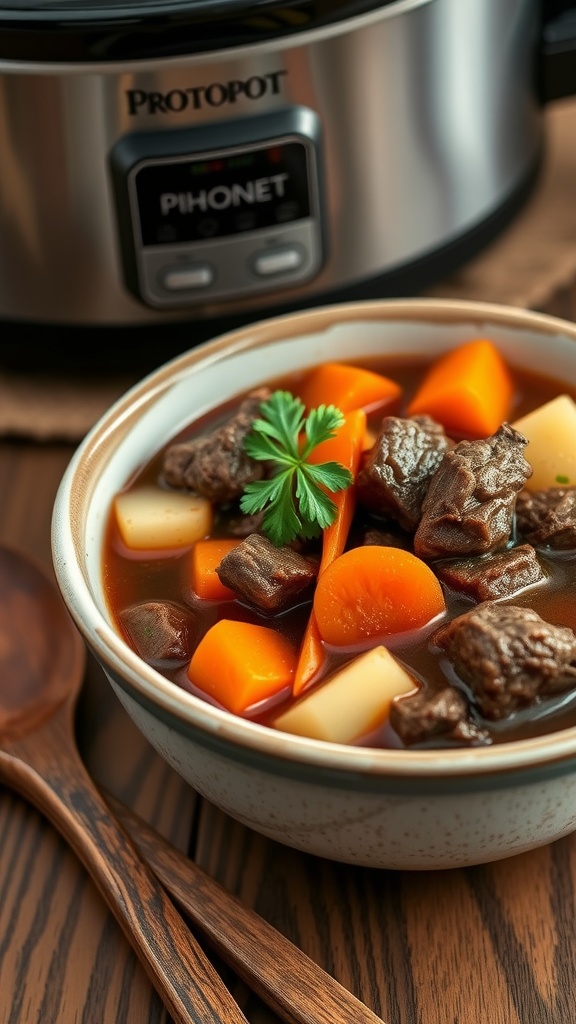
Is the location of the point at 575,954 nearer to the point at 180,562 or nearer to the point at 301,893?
the point at 301,893

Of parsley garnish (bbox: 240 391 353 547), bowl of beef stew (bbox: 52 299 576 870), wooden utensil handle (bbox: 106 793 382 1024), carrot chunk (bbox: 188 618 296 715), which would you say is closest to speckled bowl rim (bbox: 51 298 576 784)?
bowl of beef stew (bbox: 52 299 576 870)

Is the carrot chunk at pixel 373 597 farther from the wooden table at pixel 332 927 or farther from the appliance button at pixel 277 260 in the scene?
the appliance button at pixel 277 260

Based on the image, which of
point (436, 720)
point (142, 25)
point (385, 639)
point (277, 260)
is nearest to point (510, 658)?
point (436, 720)

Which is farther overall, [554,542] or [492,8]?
[492,8]

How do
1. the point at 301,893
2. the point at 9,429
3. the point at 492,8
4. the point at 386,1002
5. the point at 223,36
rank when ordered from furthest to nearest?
1. the point at 9,429
2. the point at 492,8
3. the point at 223,36
4. the point at 301,893
5. the point at 386,1002

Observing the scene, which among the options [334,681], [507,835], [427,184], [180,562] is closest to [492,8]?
[427,184]

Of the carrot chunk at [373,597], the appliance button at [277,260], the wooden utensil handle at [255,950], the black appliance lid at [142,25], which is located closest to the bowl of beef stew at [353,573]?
the carrot chunk at [373,597]

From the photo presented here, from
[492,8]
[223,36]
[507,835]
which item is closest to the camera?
[507,835]
